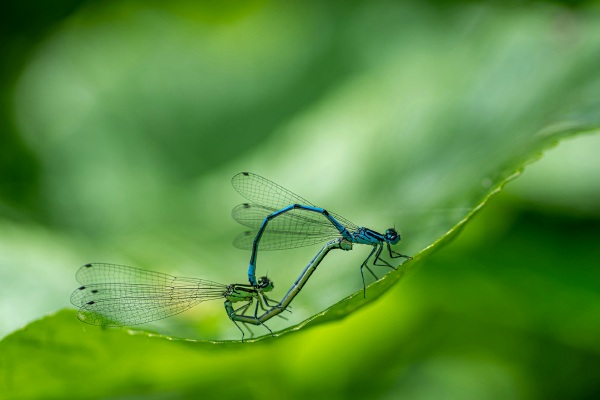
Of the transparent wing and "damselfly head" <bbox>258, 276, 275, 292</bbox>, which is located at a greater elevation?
the transparent wing

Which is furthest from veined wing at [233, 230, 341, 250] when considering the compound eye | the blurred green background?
the compound eye

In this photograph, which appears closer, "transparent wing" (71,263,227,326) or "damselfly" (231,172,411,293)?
"transparent wing" (71,263,227,326)

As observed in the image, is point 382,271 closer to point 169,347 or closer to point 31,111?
point 169,347

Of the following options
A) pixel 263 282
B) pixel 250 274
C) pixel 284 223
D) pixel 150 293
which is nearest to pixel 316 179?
pixel 284 223

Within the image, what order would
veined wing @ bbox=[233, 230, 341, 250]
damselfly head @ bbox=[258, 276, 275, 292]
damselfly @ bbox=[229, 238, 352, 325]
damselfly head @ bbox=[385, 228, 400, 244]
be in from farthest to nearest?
veined wing @ bbox=[233, 230, 341, 250]
damselfly head @ bbox=[258, 276, 275, 292]
damselfly head @ bbox=[385, 228, 400, 244]
damselfly @ bbox=[229, 238, 352, 325]

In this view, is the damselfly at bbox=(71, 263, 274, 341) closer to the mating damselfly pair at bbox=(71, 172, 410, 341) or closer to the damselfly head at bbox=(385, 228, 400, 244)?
the mating damselfly pair at bbox=(71, 172, 410, 341)

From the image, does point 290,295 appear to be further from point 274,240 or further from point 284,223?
point 284,223

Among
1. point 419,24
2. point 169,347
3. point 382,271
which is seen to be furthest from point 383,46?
point 169,347
